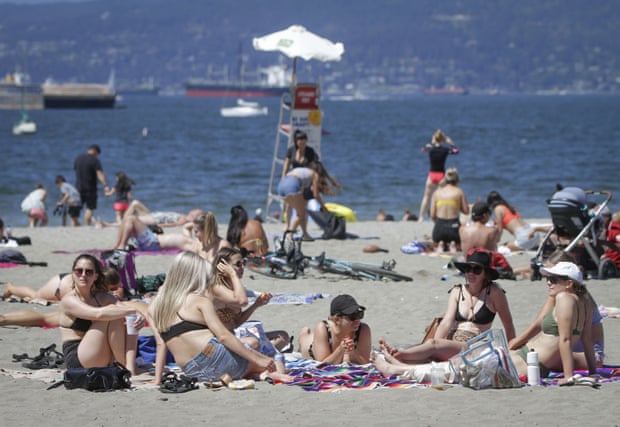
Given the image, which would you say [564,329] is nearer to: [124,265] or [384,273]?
[124,265]

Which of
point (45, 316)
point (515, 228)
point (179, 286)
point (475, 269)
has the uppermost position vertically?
point (475, 269)

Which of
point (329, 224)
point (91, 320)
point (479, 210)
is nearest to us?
point (91, 320)

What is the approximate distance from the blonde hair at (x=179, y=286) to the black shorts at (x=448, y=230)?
6.30 metres

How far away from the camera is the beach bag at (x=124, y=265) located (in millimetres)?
8898

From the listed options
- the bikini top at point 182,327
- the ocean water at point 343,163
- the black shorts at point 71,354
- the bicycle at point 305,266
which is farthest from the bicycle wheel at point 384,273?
the ocean water at point 343,163

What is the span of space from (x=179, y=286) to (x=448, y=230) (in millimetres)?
6396

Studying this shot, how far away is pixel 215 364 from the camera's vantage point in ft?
20.7

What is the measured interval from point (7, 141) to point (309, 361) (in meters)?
52.9

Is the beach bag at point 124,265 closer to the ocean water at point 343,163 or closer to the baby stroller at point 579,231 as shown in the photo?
the baby stroller at point 579,231

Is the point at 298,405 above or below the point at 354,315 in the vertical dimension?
below

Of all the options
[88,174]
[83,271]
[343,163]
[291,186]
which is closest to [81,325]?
[83,271]

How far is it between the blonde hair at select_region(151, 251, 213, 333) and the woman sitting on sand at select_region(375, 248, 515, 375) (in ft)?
3.89

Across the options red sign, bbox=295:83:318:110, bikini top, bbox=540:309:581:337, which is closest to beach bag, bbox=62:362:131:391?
bikini top, bbox=540:309:581:337

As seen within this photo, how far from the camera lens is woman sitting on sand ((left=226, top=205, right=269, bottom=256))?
10531 mm
